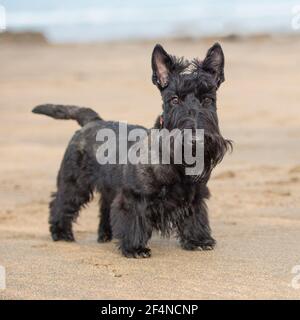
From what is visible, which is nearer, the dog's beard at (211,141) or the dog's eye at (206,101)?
the dog's beard at (211,141)

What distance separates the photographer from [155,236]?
27.3 feet

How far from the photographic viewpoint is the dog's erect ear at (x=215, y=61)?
7.17 m

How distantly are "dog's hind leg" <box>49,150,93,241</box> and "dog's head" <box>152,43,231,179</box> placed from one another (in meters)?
1.58

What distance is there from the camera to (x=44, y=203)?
36.0 feet

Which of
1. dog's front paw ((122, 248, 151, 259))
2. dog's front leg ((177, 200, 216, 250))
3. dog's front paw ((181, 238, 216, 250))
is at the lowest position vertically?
dog's front paw ((122, 248, 151, 259))

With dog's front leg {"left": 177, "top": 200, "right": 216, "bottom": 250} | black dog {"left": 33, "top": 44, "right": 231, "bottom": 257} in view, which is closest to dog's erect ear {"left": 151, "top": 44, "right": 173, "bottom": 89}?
black dog {"left": 33, "top": 44, "right": 231, "bottom": 257}

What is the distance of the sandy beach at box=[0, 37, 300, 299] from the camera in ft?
20.5

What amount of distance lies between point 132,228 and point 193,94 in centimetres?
132

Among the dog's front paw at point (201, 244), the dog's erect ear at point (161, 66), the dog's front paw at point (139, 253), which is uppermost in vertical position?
the dog's erect ear at point (161, 66)

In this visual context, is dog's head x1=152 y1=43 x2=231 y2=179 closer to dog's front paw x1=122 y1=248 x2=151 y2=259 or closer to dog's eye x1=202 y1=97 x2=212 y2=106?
dog's eye x1=202 y1=97 x2=212 y2=106

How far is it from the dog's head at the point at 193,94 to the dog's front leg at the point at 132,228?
2.18 feet

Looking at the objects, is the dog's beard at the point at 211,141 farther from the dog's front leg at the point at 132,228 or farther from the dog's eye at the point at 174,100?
the dog's front leg at the point at 132,228

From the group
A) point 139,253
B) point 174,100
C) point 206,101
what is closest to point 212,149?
point 206,101

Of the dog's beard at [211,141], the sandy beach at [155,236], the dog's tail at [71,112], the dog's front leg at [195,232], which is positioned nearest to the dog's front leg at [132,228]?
the sandy beach at [155,236]
